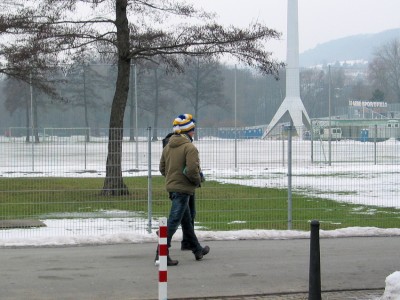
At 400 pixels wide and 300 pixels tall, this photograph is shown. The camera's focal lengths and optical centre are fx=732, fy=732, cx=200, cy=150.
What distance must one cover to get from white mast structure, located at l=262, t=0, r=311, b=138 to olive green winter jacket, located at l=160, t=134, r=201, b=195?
42.8 meters

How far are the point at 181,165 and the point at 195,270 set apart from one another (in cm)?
136

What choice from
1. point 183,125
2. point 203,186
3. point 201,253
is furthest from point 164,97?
point 183,125

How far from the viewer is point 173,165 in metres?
9.44

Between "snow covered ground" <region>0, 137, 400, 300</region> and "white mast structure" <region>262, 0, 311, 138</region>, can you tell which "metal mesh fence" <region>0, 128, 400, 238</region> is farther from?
"white mast structure" <region>262, 0, 311, 138</region>

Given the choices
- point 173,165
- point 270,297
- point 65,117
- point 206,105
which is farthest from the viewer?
point 206,105

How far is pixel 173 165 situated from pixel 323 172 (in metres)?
5.52

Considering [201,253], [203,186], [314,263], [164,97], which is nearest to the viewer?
[314,263]

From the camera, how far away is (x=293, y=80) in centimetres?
5900

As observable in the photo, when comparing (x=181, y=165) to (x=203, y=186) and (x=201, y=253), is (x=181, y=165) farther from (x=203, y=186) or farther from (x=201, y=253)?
(x=203, y=186)

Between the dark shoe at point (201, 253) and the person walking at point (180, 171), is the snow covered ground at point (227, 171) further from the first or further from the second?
the person walking at point (180, 171)

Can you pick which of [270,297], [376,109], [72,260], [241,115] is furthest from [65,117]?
[376,109]

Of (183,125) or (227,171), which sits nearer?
(183,125)

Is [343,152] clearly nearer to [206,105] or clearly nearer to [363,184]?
[363,184]

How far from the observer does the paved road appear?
27.1 ft
